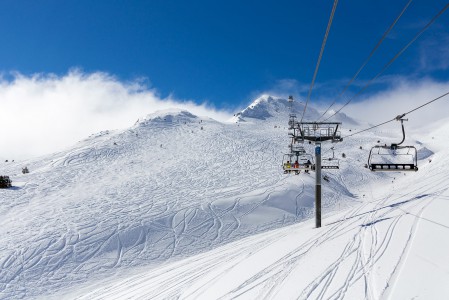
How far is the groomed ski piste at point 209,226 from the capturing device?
1012cm

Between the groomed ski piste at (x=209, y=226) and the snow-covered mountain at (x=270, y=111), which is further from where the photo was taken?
the snow-covered mountain at (x=270, y=111)

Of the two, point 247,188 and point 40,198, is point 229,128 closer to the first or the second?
point 247,188

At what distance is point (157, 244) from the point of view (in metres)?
23.1

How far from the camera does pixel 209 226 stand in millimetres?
25625

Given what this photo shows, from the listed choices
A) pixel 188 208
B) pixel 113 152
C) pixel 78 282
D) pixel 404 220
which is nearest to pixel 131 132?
pixel 113 152

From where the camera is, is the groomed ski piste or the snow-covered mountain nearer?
the groomed ski piste

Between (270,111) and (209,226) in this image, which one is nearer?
(209,226)

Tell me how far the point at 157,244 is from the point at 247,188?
12061 mm

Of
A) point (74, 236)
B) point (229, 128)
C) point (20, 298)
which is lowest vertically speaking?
point (20, 298)

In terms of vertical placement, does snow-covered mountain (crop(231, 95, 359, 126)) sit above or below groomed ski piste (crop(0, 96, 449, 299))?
above

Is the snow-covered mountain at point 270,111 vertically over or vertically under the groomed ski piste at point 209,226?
over

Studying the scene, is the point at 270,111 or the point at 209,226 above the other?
the point at 270,111

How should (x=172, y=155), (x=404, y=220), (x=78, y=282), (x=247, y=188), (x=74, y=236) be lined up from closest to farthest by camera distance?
(x=404, y=220)
(x=78, y=282)
(x=74, y=236)
(x=247, y=188)
(x=172, y=155)

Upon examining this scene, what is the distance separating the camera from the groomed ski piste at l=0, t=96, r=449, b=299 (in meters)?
10.1
